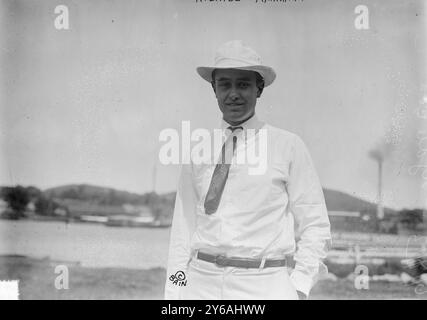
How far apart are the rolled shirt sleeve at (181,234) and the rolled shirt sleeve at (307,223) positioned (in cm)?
46

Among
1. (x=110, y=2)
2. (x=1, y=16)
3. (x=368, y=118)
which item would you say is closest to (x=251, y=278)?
(x=368, y=118)

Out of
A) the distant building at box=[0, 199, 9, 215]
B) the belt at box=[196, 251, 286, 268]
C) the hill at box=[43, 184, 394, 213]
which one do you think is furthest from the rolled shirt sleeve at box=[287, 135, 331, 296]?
the distant building at box=[0, 199, 9, 215]

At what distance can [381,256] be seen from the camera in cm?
305

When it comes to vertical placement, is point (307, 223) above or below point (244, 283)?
above

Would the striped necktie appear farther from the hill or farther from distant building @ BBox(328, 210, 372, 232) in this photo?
distant building @ BBox(328, 210, 372, 232)

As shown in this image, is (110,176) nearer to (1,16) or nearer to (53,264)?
(53,264)

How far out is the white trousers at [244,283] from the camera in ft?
8.05

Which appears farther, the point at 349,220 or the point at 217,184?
the point at 349,220

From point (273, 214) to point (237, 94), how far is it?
0.56 metres

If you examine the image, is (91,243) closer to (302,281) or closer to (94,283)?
(94,283)

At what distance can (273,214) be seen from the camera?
8.20 ft
